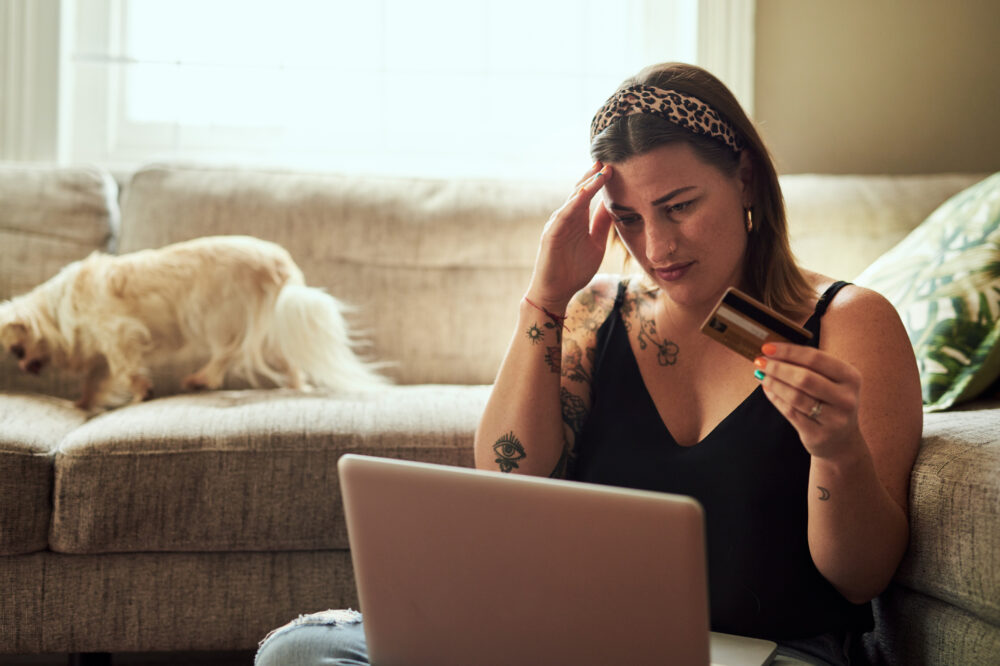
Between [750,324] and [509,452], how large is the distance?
0.44 m

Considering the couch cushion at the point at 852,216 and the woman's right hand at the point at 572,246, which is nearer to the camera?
the woman's right hand at the point at 572,246

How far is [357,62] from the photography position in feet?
8.14

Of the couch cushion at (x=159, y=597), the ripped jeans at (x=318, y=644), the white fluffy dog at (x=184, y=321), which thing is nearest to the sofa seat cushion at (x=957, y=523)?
the ripped jeans at (x=318, y=644)

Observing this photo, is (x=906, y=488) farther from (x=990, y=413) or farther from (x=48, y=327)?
(x=48, y=327)

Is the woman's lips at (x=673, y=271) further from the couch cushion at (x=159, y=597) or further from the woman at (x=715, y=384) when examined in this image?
the couch cushion at (x=159, y=597)

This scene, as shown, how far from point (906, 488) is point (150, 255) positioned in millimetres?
1490

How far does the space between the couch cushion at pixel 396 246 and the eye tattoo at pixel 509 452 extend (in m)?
0.83

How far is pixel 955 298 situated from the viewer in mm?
1333

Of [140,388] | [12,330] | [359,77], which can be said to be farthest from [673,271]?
[359,77]

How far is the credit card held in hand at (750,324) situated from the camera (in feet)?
2.62

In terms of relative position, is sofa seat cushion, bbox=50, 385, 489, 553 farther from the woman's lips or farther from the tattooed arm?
the woman's lips

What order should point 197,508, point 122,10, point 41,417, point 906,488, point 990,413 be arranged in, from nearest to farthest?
point 906,488
point 990,413
point 197,508
point 41,417
point 122,10

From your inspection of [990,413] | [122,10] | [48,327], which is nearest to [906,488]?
[990,413]

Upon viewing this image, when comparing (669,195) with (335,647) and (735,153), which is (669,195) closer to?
(735,153)
